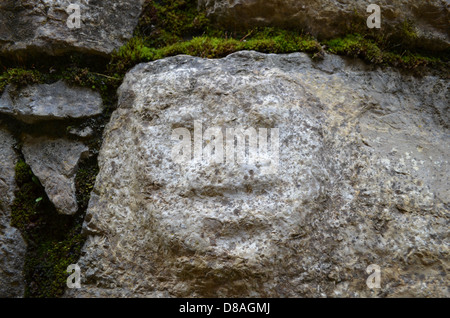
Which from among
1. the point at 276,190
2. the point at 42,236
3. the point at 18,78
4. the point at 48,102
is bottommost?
the point at 42,236

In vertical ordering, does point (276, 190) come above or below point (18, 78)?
below

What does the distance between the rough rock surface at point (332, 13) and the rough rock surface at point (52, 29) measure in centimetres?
81

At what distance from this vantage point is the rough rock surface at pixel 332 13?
231cm

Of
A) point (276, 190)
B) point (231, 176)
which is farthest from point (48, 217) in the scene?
point (276, 190)

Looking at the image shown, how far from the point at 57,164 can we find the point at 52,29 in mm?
866

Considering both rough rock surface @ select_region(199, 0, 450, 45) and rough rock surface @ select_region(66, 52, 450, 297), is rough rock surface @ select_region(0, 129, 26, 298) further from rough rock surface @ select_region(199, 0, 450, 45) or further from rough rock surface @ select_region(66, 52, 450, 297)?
rough rock surface @ select_region(199, 0, 450, 45)

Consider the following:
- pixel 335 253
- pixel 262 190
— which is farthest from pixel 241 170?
pixel 335 253

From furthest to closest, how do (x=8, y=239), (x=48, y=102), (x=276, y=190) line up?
(x=48, y=102)
(x=8, y=239)
(x=276, y=190)

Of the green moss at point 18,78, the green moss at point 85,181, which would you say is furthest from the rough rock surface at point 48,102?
the green moss at point 85,181

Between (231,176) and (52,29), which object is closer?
(231,176)

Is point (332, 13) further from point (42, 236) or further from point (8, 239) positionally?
point (8, 239)

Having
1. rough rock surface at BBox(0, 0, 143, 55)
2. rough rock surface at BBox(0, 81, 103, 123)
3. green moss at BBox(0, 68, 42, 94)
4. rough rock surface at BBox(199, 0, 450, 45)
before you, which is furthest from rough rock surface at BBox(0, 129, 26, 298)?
rough rock surface at BBox(199, 0, 450, 45)

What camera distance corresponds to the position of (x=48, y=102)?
2211mm

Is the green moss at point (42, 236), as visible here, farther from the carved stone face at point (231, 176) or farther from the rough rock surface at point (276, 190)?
Answer: the carved stone face at point (231, 176)
